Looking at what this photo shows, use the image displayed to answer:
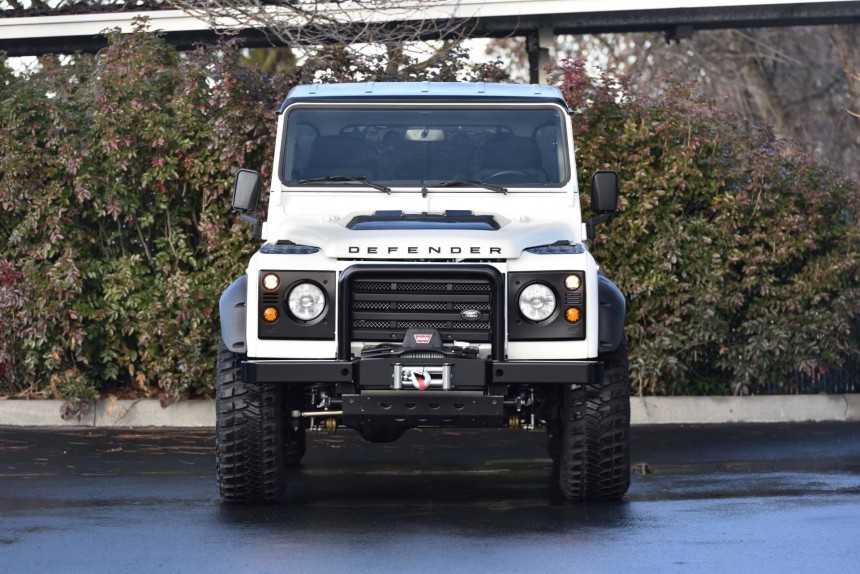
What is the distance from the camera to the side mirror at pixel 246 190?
1048 cm

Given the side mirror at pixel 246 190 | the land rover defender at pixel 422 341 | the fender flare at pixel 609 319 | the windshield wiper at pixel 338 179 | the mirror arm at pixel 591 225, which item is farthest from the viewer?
the mirror arm at pixel 591 225

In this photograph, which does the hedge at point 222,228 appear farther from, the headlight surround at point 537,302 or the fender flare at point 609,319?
the headlight surround at point 537,302

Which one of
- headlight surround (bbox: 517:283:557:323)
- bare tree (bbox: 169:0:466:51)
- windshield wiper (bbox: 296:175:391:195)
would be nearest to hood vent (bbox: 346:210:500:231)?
windshield wiper (bbox: 296:175:391:195)

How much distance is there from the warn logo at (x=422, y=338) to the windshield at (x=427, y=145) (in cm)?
180

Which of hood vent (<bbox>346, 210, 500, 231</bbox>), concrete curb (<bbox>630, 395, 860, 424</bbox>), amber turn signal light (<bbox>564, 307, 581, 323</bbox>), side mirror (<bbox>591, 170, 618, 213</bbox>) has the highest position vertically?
side mirror (<bbox>591, 170, 618, 213</bbox>)

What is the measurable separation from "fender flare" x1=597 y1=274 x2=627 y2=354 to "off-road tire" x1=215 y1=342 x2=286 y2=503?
6.27 feet

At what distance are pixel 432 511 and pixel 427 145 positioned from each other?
8.56ft

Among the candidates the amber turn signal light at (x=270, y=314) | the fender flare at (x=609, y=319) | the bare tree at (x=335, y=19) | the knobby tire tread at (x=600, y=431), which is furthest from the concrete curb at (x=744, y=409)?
the amber turn signal light at (x=270, y=314)

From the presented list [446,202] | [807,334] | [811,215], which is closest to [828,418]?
[807,334]

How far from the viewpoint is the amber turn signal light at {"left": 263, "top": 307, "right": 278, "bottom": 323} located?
9211 mm

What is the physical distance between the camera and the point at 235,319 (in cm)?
945

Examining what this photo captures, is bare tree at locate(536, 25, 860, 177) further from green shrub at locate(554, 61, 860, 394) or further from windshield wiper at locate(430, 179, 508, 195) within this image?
windshield wiper at locate(430, 179, 508, 195)

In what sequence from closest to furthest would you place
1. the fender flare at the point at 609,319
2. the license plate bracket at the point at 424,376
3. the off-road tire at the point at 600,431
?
the license plate bracket at the point at 424,376 < the fender flare at the point at 609,319 < the off-road tire at the point at 600,431

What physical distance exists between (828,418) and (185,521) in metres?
8.25
